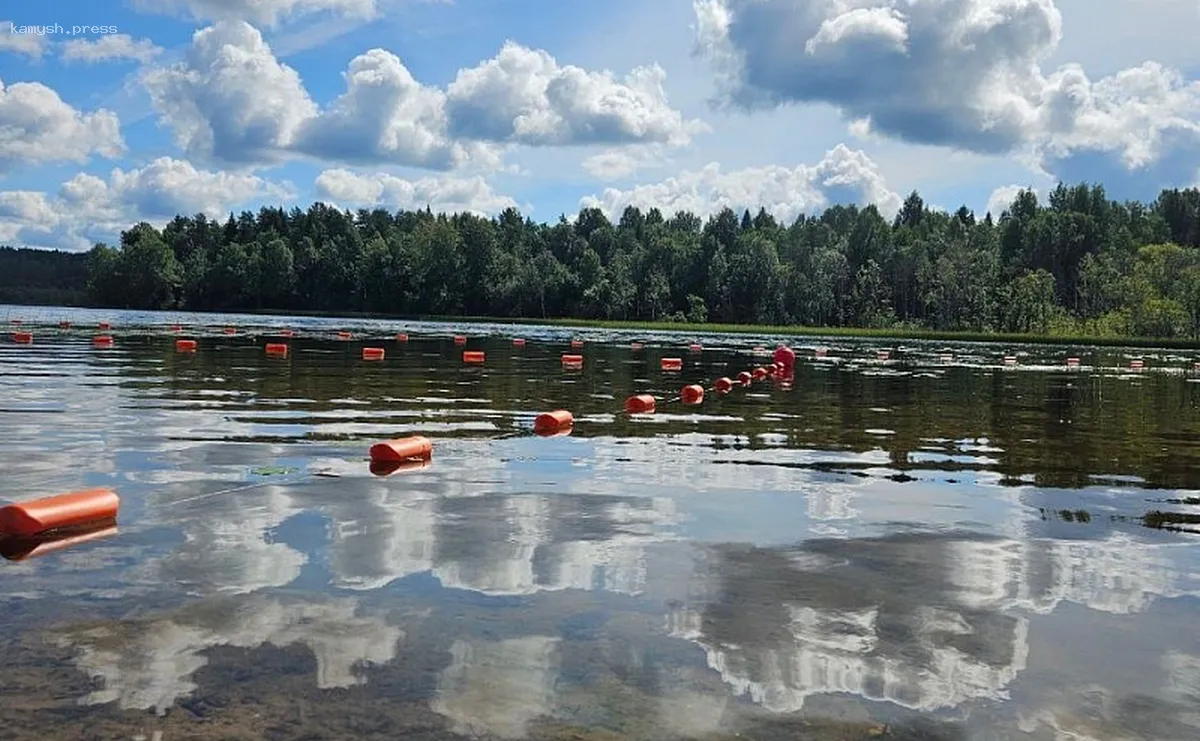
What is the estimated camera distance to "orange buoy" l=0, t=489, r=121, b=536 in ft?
32.3

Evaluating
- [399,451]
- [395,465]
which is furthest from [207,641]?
[399,451]

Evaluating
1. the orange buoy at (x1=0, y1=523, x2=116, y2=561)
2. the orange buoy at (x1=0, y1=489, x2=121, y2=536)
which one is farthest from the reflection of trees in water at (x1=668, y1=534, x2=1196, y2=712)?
the orange buoy at (x1=0, y1=489, x2=121, y2=536)

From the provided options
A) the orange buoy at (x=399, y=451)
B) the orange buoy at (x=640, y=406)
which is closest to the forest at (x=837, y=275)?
the orange buoy at (x=640, y=406)

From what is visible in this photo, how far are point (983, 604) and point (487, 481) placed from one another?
680 centimetres

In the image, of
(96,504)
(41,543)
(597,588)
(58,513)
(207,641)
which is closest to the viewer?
(207,641)

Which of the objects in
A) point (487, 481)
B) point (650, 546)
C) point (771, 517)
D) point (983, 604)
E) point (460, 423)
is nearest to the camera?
point (983, 604)

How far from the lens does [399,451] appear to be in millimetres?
14938

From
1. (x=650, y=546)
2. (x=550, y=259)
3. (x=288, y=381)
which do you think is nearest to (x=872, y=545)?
(x=650, y=546)

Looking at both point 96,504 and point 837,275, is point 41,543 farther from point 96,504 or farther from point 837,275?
point 837,275

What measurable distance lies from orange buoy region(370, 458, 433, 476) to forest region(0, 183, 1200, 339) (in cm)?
11302

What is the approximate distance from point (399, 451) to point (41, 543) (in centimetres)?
574

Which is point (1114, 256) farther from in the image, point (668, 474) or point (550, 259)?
point (668, 474)

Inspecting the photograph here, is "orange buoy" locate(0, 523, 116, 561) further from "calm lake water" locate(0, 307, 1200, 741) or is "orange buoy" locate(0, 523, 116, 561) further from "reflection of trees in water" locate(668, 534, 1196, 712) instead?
"reflection of trees in water" locate(668, 534, 1196, 712)

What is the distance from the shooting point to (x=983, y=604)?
863cm
